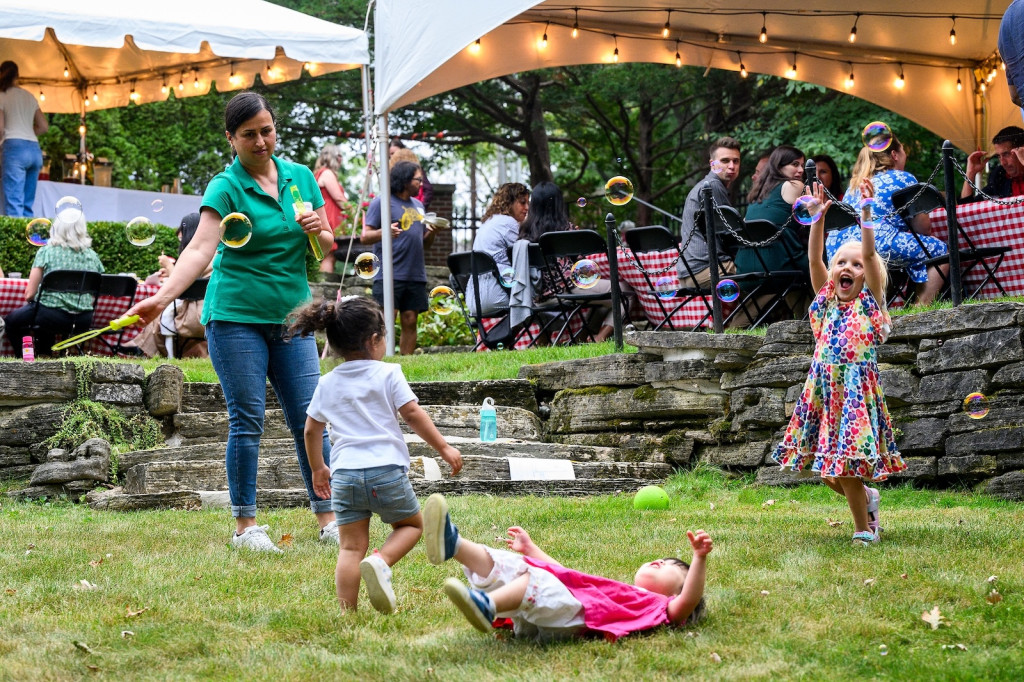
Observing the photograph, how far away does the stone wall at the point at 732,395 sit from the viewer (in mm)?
6156

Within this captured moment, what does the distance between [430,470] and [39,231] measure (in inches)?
206

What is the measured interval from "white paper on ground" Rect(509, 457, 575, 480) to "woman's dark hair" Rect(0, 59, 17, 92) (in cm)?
900

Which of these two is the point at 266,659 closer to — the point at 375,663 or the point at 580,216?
the point at 375,663

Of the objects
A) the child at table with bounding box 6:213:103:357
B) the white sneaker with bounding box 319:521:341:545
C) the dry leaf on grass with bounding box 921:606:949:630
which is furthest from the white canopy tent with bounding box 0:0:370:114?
the dry leaf on grass with bounding box 921:606:949:630

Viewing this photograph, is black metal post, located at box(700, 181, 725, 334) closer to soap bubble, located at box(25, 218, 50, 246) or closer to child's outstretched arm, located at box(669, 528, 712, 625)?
child's outstretched arm, located at box(669, 528, 712, 625)

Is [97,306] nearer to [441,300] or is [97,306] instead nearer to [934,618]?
[441,300]

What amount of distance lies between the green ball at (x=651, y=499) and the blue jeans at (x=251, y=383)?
5.57 feet

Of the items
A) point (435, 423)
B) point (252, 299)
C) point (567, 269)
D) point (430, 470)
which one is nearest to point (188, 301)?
point (567, 269)

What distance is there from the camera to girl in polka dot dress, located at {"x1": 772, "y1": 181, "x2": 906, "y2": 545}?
4.82 metres

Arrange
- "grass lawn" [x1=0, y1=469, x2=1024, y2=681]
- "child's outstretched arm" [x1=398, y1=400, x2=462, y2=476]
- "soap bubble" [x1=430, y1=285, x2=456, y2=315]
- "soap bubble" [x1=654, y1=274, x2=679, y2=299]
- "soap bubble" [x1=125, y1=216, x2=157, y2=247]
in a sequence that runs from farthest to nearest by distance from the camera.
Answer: "soap bubble" [x1=430, y1=285, x2=456, y2=315] → "soap bubble" [x1=654, y1=274, x2=679, y2=299] → "soap bubble" [x1=125, y1=216, x2=157, y2=247] → "child's outstretched arm" [x1=398, y1=400, x2=462, y2=476] → "grass lawn" [x1=0, y1=469, x2=1024, y2=681]

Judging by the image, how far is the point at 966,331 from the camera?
6.31m

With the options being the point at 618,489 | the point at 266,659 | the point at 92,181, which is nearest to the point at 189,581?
the point at 266,659

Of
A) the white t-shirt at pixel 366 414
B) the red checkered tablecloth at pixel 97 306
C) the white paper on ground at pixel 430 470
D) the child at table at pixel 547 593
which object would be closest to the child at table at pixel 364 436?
the white t-shirt at pixel 366 414

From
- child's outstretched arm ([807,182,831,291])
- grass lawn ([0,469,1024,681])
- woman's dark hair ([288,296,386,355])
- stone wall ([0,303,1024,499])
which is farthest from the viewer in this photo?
stone wall ([0,303,1024,499])
